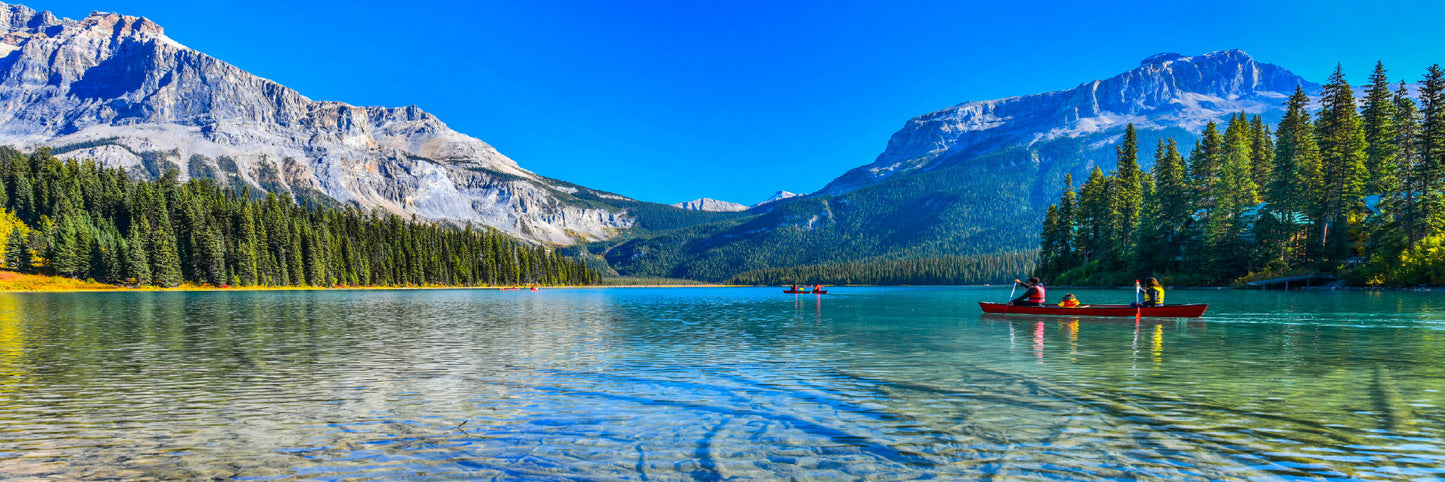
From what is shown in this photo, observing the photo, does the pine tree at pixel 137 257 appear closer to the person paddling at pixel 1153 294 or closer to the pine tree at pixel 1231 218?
the person paddling at pixel 1153 294

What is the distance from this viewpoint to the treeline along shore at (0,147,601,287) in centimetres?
10875

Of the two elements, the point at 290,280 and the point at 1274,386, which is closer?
the point at 1274,386

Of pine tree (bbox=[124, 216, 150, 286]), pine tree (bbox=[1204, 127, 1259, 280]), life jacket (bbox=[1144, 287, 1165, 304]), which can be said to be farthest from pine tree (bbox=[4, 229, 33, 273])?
pine tree (bbox=[1204, 127, 1259, 280])

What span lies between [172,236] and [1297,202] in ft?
572

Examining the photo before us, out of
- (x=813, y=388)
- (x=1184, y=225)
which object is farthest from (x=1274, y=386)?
(x=1184, y=225)

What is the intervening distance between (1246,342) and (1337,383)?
37.4 feet

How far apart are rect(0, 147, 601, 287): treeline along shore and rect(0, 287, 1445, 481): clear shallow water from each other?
10804 cm

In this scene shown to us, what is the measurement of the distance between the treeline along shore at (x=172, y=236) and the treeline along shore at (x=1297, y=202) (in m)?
148

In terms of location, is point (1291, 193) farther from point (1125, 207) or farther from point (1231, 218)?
point (1125, 207)

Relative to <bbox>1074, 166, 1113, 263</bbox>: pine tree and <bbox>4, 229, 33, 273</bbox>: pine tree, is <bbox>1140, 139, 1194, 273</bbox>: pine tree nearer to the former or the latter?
<bbox>1074, 166, 1113, 263</bbox>: pine tree

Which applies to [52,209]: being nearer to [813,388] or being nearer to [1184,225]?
[813,388]

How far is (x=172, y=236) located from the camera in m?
121

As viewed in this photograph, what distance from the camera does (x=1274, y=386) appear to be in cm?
1627

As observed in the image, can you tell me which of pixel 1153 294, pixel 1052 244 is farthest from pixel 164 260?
pixel 1052 244
